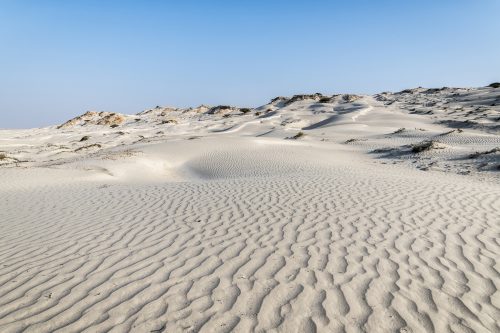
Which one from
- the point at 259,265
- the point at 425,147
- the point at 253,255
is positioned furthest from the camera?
the point at 425,147

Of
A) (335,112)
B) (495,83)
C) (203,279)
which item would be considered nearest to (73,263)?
(203,279)

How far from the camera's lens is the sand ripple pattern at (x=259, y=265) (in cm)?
366

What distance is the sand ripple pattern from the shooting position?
3.66 metres

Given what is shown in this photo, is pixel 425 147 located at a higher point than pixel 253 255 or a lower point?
lower

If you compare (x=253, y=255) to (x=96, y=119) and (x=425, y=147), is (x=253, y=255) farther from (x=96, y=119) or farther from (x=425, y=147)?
(x=96, y=119)

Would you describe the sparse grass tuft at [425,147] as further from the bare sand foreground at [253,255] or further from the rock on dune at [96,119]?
the rock on dune at [96,119]

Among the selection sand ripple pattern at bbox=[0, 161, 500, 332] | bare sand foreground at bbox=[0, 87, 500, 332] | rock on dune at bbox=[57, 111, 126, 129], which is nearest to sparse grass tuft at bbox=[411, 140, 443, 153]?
bare sand foreground at bbox=[0, 87, 500, 332]

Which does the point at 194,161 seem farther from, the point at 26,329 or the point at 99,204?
the point at 26,329

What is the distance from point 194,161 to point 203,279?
16530 millimetres

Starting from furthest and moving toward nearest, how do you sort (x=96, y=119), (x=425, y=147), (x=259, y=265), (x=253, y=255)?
(x=96, y=119) → (x=425, y=147) → (x=253, y=255) → (x=259, y=265)

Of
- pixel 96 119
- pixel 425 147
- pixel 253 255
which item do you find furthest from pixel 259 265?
pixel 96 119

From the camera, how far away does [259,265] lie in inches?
194

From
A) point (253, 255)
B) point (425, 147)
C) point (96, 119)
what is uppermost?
point (253, 255)

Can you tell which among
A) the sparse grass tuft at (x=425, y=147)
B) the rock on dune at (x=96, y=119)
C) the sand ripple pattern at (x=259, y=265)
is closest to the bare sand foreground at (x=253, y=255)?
the sand ripple pattern at (x=259, y=265)
